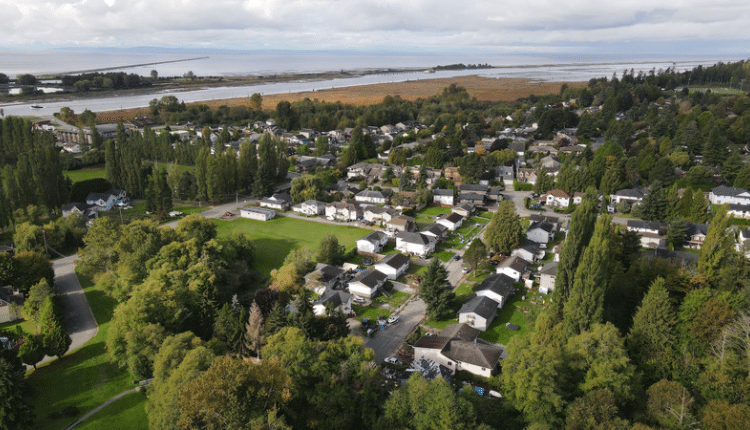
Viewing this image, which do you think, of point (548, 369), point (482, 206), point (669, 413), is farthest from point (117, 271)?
point (482, 206)

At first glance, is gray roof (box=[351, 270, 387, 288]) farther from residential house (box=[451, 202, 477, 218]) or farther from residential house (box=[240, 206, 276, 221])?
residential house (box=[240, 206, 276, 221])

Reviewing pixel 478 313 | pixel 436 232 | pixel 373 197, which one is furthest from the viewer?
pixel 373 197

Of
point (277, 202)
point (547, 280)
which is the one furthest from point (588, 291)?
point (277, 202)

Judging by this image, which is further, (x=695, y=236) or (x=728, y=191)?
(x=728, y=191)

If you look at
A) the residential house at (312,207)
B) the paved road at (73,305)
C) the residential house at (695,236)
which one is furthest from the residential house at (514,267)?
the paved road at (73,305)

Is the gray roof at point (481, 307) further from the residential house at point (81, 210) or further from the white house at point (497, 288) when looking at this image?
the residential house at point (81, 210)

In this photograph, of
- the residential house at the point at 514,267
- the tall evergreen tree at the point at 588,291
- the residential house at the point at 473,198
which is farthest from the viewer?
the residential house at the point at 473,198

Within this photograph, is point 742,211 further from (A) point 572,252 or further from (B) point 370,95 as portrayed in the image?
(B) point 370,95
